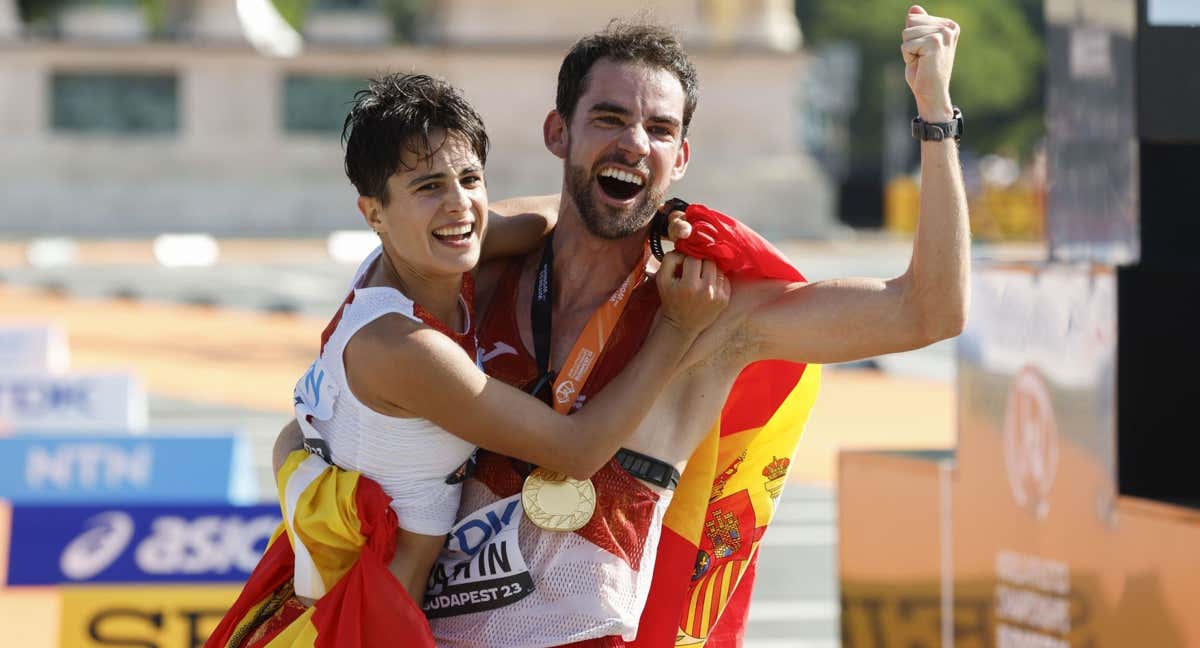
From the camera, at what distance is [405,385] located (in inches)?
141

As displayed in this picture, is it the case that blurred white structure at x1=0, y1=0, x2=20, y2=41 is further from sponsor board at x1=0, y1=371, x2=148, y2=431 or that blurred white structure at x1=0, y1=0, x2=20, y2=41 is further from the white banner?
the white banner

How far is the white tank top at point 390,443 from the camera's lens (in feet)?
12.0

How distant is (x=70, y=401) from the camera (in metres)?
12.2

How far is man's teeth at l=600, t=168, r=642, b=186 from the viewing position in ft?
12.6

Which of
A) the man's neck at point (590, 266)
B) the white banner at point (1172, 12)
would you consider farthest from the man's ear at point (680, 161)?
the white banner at point (1172, 12)

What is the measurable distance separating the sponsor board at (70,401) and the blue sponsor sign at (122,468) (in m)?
2.22

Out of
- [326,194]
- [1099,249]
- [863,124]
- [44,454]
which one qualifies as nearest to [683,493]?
[1099,249]

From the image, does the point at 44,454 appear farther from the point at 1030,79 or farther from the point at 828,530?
the point at 1030,79

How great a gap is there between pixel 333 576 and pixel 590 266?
86 cm

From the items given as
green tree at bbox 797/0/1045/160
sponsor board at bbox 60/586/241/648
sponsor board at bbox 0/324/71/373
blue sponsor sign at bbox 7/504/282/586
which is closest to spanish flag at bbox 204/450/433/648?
sponsor board at bbox 60/586/241/648

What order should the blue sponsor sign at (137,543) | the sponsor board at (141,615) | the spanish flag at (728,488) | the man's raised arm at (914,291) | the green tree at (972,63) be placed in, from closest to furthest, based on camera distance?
the man's raised arm at (914,291) < the spanish flag at (728,488) < the sponsor board at (141,615) < the blue sponsor sign at (137,543) < the green tree at (972,63)

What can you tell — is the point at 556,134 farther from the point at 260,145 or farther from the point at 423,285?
the point at 260,145

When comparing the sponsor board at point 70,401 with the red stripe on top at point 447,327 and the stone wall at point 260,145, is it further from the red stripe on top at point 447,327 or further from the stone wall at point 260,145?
the stone wall at point 260,145

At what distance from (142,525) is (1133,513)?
12.2 feet
